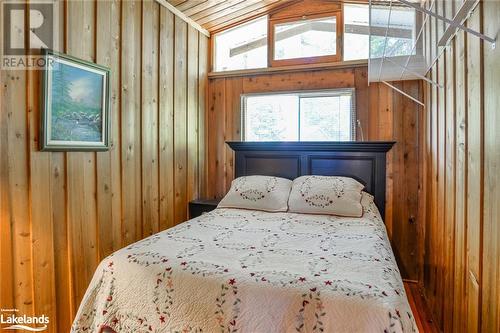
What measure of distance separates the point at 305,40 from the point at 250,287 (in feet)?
9.09

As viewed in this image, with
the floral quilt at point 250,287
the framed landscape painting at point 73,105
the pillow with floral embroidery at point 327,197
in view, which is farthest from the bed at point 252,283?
the framed landscape painting at point 73,105

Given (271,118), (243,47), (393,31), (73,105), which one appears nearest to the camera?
(73,105)

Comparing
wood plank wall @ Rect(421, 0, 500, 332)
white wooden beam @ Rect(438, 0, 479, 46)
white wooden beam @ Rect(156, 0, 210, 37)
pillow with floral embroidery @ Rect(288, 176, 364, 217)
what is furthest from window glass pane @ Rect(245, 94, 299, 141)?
white wooden beam @ Rect(438, 0, 479, 46)

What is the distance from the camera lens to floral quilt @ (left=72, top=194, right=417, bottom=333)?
1.05m

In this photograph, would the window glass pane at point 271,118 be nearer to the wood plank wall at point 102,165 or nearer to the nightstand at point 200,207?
the wood plank wall at point 102,165

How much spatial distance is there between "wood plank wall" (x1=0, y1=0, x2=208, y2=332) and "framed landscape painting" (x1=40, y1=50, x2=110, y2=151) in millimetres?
58

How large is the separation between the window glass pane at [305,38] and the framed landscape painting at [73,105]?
1890 millimetres

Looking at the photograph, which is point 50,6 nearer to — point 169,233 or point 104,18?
point 104,18

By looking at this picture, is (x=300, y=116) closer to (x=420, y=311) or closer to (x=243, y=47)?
(x=243, y=47)

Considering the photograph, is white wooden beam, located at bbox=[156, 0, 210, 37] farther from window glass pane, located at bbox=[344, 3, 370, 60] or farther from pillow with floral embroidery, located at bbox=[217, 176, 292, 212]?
pillow with floral embroidery, located at bbox=[217, 176, 292, 212]

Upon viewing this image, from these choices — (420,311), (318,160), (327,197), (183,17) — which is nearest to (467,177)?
(327,197)

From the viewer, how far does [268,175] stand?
10.2ft

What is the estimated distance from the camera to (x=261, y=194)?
2.61 metres

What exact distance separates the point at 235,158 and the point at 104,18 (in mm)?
1738
